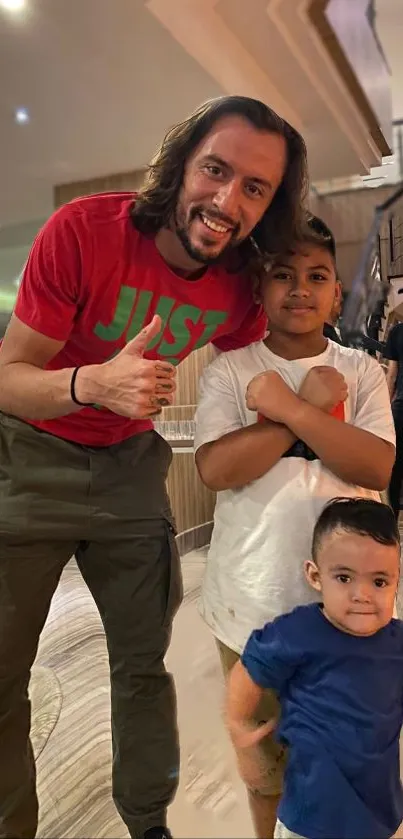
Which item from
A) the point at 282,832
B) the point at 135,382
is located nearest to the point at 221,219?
the point at 135,382

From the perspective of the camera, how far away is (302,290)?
0.50m

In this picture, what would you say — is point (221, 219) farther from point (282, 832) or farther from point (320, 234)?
point (282, 832)

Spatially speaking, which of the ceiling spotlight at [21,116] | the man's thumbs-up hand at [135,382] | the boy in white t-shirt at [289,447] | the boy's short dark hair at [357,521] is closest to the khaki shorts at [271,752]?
the boy in white t-shirt at [289,447]

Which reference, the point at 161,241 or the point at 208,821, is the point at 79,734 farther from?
the point at 161,241

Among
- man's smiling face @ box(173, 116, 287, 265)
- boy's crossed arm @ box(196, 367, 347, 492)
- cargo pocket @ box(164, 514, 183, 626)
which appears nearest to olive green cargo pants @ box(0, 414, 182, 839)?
cargo pocket @ box(164, 514, 183, 626)

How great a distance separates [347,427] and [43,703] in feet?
1.27

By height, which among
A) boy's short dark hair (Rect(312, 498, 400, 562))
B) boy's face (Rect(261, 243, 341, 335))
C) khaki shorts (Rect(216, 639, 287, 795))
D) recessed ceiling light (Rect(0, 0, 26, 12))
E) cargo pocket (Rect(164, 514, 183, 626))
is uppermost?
recessed ceiling light (Rect(0, 0, 26, 12))

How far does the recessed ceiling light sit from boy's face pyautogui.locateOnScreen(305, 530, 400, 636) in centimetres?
45

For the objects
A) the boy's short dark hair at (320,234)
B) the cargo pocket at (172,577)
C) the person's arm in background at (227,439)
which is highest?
the boy's short dark hair at (320,234)

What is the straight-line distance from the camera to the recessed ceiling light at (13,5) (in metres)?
0.53

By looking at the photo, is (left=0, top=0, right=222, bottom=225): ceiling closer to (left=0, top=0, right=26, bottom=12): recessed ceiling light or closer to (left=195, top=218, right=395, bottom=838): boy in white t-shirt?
(left=0, top=0, right=26, bottom=12): recessed ceiling light

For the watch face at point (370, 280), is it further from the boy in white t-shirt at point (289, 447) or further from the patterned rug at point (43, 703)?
the patterned rug at point (43, 703)

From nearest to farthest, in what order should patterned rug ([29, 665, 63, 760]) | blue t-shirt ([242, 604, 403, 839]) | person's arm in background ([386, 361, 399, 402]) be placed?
blue t-shirt ([242, 604, 403, 839]), person's arm in background ([386, 361, 399, 402]), patterned rug ([29, 665, 63, 760])

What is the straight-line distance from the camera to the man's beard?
1.69 ft
